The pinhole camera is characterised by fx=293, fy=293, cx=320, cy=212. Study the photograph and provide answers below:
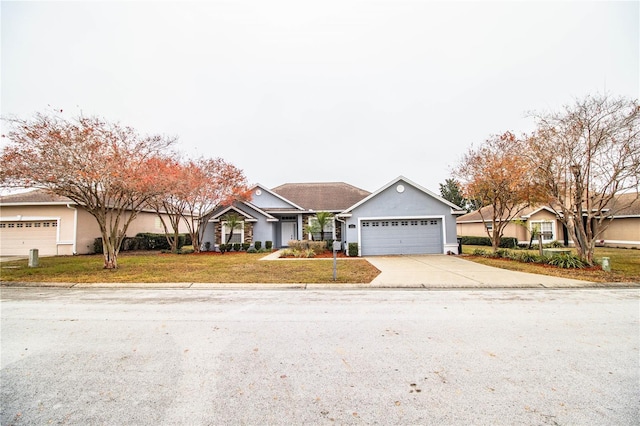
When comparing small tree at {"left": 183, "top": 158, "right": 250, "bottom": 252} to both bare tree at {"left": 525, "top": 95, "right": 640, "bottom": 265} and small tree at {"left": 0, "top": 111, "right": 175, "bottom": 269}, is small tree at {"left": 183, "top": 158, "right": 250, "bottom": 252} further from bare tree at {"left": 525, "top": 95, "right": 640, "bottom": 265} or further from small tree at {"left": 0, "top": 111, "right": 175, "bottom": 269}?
bare tree at {"left": 525, "top": 95, "right": 640, "bottom": 265}

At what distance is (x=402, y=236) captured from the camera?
755 inches

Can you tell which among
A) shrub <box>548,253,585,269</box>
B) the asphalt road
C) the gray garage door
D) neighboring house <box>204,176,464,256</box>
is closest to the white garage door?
the asphalt road

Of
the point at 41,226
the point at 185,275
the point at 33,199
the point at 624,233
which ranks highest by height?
the point at 33,199

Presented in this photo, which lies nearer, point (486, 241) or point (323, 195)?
point (323, 195)

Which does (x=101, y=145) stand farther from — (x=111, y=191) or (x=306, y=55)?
(x=306, y=55)

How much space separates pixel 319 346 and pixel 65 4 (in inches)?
671

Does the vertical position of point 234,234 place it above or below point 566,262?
above

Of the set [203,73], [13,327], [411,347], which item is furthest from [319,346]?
[203,73]

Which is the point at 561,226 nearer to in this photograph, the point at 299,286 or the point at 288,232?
the point at 288,232

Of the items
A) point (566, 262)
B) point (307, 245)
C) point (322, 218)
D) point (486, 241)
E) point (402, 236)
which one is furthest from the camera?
point (486, 241)

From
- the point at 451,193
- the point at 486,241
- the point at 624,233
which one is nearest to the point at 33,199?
the point at 486,241

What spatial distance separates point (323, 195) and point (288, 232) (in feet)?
15.7

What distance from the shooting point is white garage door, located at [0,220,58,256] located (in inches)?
754

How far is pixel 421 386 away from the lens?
3104 mm
